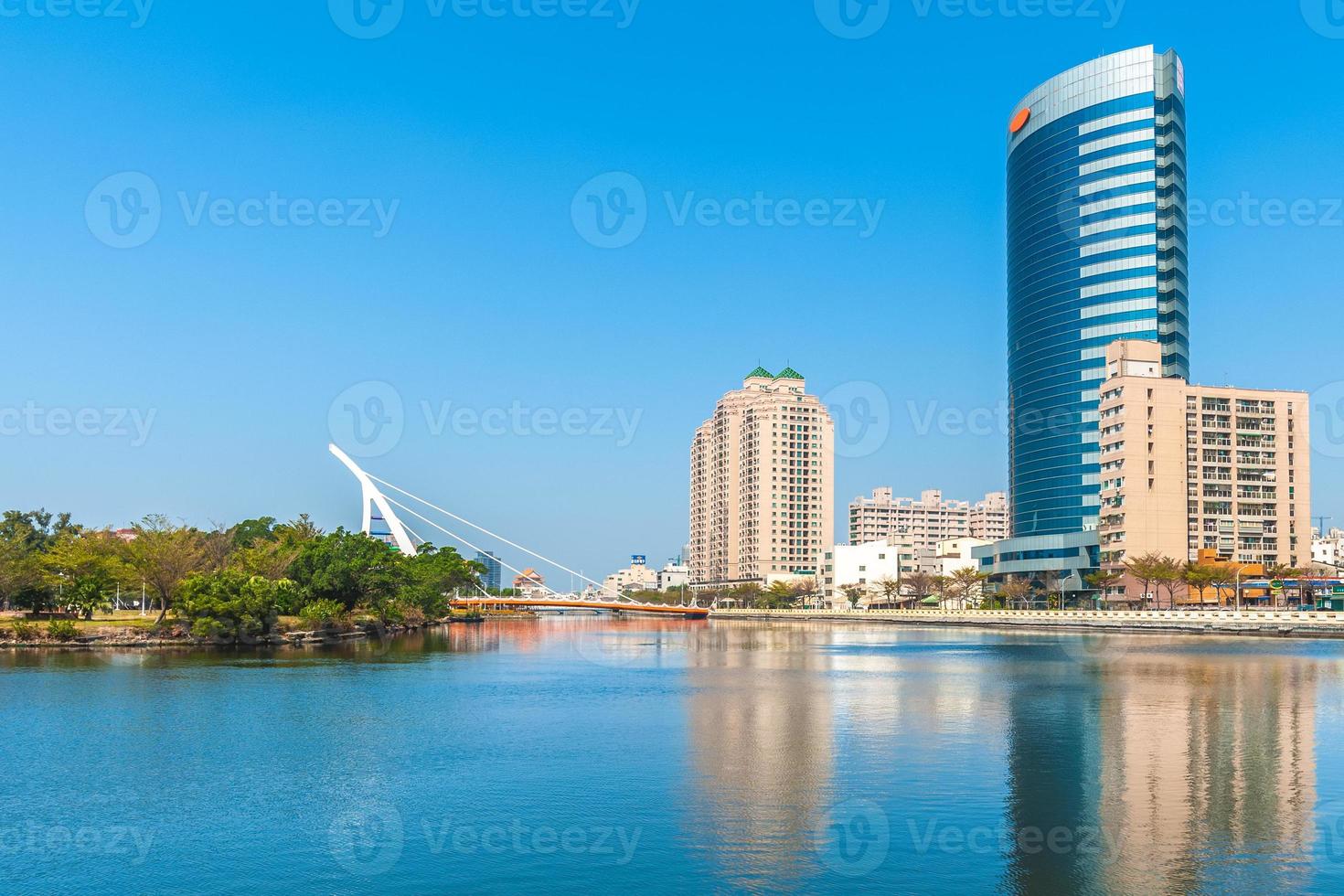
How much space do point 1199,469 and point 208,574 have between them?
11578 cm

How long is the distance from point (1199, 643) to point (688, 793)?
72101 millimetres

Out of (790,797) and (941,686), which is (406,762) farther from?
(941,686)

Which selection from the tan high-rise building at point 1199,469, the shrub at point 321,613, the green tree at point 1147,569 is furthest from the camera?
the tan high-rise building at point 1199,469

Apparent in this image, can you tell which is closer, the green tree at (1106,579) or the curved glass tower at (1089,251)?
the green tree at (1106,579)

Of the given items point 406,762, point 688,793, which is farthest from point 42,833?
point 688,793

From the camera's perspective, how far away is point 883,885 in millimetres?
19953

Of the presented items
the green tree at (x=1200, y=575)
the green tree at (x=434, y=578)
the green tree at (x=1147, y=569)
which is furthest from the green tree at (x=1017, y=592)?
the green tree at (x=434, y=578)

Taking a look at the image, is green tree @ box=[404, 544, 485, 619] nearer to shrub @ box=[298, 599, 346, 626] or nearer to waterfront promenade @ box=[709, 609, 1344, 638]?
shrub @ box=[298, 599, 346, 626]

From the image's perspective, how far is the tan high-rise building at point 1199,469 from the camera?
13762cm


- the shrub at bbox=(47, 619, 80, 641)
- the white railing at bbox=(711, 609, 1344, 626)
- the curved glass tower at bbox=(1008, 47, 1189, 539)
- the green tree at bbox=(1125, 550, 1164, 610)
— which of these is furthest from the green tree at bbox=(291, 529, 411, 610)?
the curved glass tower at bbox=(1008, 47, 1189, 539)

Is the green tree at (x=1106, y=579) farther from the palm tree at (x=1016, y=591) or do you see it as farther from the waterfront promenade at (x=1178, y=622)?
the palm tree at (x=1016, y=591)

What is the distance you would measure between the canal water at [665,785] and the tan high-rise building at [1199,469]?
290 feet

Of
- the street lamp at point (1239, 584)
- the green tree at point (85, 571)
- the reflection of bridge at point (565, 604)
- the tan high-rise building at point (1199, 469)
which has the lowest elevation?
the reflection of bridge at point (565, 604)

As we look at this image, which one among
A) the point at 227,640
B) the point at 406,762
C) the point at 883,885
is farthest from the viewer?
the point at 227,640
